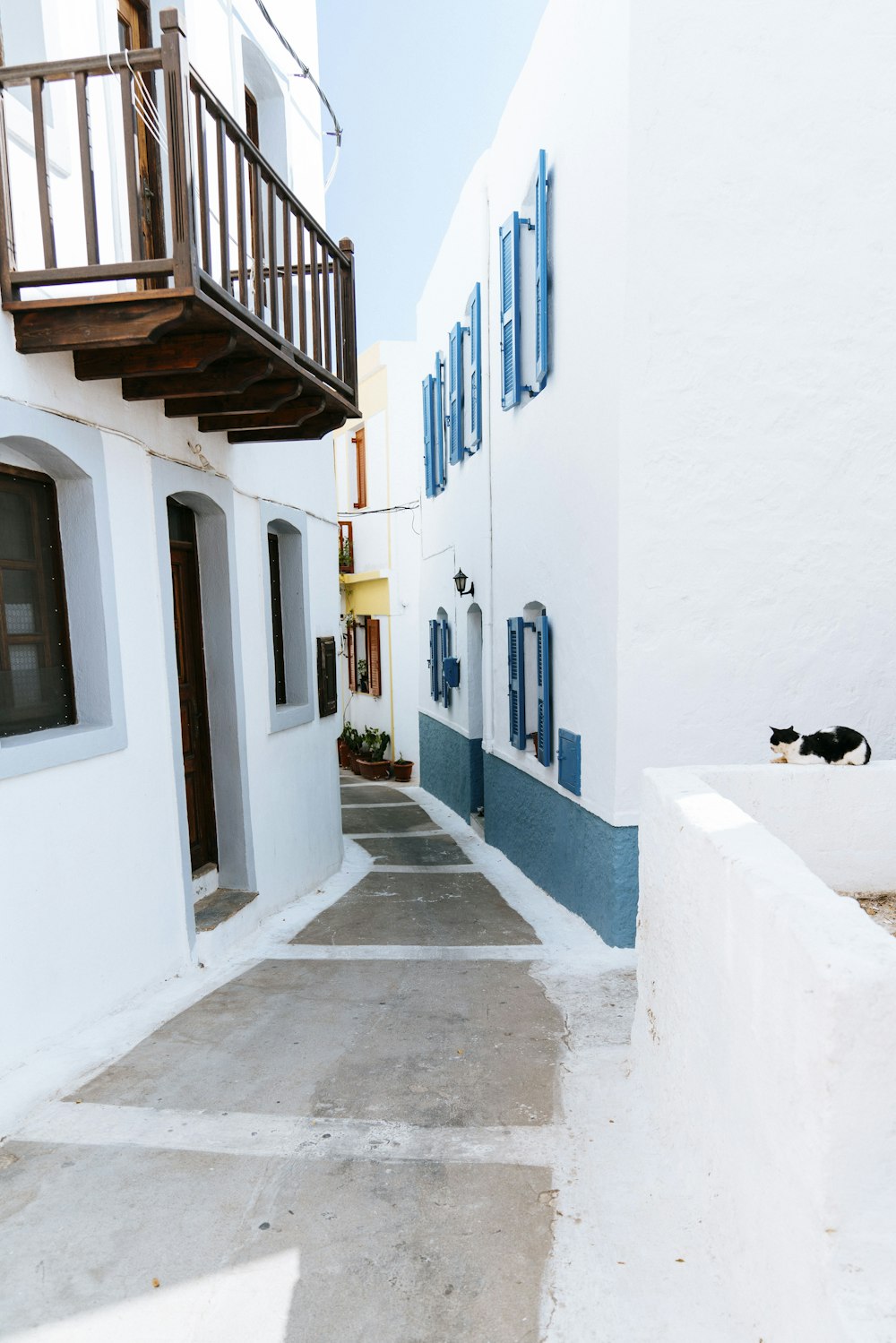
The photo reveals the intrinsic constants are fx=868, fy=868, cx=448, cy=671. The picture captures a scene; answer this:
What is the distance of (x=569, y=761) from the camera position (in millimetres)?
6871

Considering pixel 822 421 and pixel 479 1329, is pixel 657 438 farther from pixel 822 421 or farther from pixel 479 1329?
pixel 479 1329

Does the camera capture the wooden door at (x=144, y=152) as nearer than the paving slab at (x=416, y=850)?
Yes

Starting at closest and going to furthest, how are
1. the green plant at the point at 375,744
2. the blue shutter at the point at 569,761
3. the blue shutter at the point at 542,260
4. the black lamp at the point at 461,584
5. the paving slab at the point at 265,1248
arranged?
the paving slab at the point at 265,1248 → the blue shutter at the point at 569,761 → the blue shutter at the point at 542,260 → the black lamp at the point at 461,584 → the green plant at the point at 375,744

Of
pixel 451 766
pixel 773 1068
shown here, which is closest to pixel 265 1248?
pixel 773 1068

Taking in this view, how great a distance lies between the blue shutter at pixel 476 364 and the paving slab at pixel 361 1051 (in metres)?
6.61

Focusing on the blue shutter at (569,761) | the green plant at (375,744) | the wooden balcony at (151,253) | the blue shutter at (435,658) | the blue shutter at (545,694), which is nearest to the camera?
the wooden balcony at (151,253)

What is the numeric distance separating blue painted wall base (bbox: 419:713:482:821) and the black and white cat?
736 cm

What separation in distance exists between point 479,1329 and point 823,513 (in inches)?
206

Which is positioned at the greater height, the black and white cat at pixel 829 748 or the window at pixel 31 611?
the window at pixel 31 611

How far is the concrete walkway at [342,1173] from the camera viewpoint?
2.51 meters

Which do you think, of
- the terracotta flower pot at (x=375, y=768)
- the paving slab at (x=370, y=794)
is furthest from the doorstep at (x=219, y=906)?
the terracotta flower pot at (x=375, y=768)

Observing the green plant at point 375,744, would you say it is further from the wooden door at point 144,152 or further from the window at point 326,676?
the wooden door at point 144,152

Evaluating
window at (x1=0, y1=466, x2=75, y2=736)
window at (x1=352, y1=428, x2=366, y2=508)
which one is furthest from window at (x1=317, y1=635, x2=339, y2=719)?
window at (x1=352, y1=428, x2=366, y2=508)

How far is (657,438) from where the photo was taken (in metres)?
5.80
